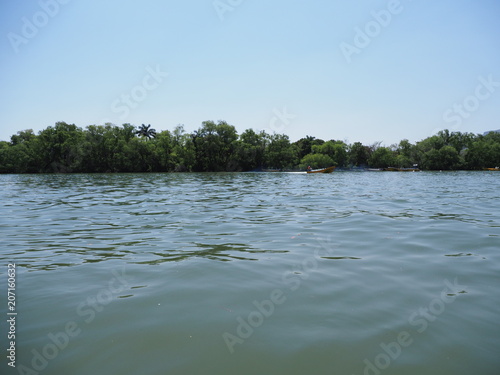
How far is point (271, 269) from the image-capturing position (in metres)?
A: 5.57

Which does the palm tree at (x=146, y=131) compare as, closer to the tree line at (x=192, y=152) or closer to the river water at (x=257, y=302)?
the tree line at (x=192, y=152)

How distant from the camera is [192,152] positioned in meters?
93.1

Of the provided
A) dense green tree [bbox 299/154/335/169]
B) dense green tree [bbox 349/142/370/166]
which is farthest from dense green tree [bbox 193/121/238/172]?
dense green tree [bbox 349/142/370/166]

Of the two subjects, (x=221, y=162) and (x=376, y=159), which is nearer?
(x=221, y=162)

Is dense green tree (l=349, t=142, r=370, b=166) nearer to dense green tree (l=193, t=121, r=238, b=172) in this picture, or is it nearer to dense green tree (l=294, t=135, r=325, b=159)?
dense green tree (l=294, t=135, r=325, b=159)

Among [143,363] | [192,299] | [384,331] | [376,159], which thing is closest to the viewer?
[143,363]

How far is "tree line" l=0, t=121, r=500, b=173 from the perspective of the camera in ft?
291

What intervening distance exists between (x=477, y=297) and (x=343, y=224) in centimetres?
541

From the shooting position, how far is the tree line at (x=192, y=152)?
88.8m

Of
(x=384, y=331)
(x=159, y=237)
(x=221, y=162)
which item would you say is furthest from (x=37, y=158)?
(x=384, y=331)

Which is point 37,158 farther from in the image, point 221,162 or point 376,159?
point 376,159

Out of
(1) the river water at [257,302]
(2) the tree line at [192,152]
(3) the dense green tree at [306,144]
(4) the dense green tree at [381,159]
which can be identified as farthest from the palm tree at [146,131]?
A: (1) the river water at [257,302]

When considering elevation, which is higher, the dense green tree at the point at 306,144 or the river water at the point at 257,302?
the dense green tree at the point at 306,144

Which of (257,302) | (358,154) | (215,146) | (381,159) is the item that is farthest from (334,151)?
(257,302)
